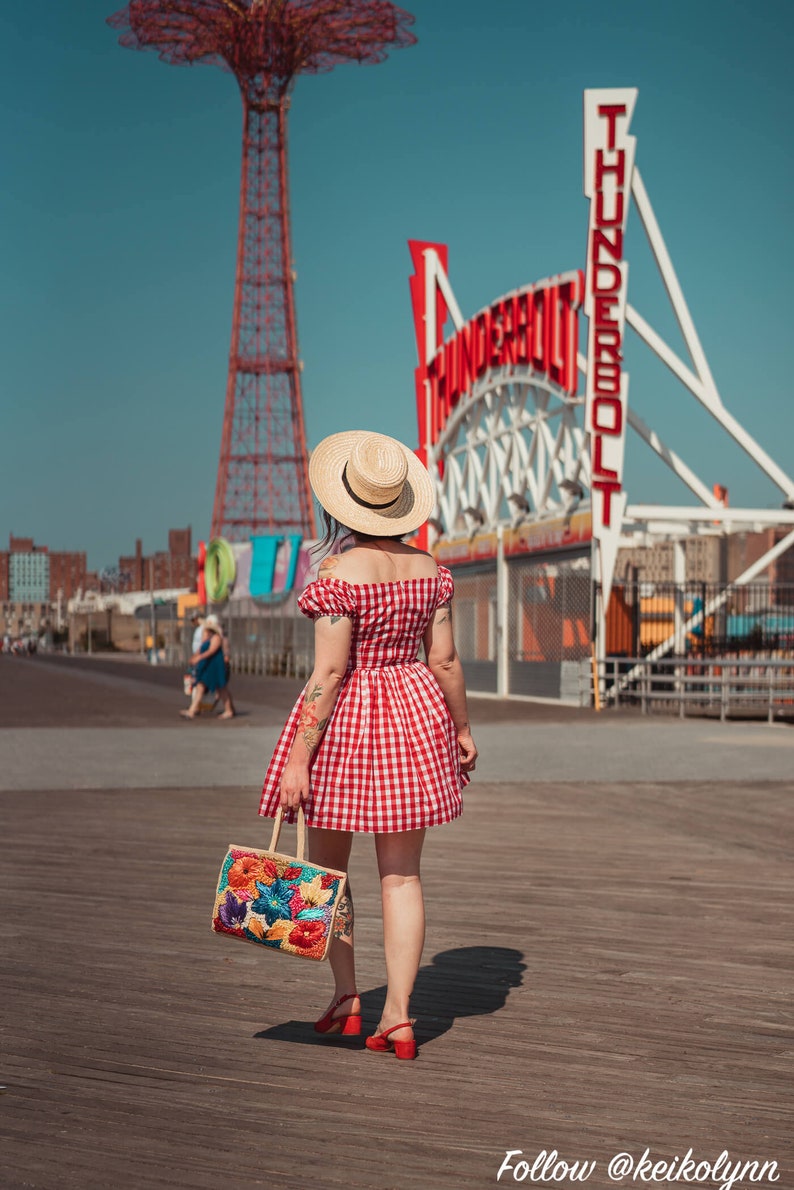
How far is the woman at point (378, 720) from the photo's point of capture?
15.3 ft

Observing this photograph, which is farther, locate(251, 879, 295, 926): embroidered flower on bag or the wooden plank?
locate(251, 879, 295, 926): embroidered flower on bag

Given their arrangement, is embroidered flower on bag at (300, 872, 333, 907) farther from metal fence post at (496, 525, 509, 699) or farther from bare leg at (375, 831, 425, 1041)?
metal fence post at (496, 525, 509, 699)

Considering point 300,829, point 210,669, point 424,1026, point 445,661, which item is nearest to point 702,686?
point 210,669

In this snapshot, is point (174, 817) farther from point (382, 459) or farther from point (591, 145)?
point (591, 145)

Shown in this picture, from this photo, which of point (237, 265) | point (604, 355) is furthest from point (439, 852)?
point (237, 265)

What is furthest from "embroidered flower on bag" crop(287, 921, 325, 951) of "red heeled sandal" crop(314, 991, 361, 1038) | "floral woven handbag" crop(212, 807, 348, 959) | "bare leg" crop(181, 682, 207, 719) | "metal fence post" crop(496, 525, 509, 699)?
"metal fence post" crop(496, 525, 509, 699)

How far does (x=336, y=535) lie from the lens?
16.3ft

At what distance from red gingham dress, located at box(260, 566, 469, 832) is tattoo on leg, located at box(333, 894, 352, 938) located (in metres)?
0.26

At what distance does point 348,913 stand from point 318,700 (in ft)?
2.36

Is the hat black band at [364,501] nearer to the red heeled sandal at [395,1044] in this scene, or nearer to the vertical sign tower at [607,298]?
the red heeled sandal at [395,1044]

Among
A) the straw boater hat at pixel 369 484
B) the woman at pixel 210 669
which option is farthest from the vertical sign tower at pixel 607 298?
the straw boater hat at pixel 369 484

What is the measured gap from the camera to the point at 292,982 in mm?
5812

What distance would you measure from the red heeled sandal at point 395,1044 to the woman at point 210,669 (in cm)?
1597

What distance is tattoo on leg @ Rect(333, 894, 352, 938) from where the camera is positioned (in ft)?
15.6
